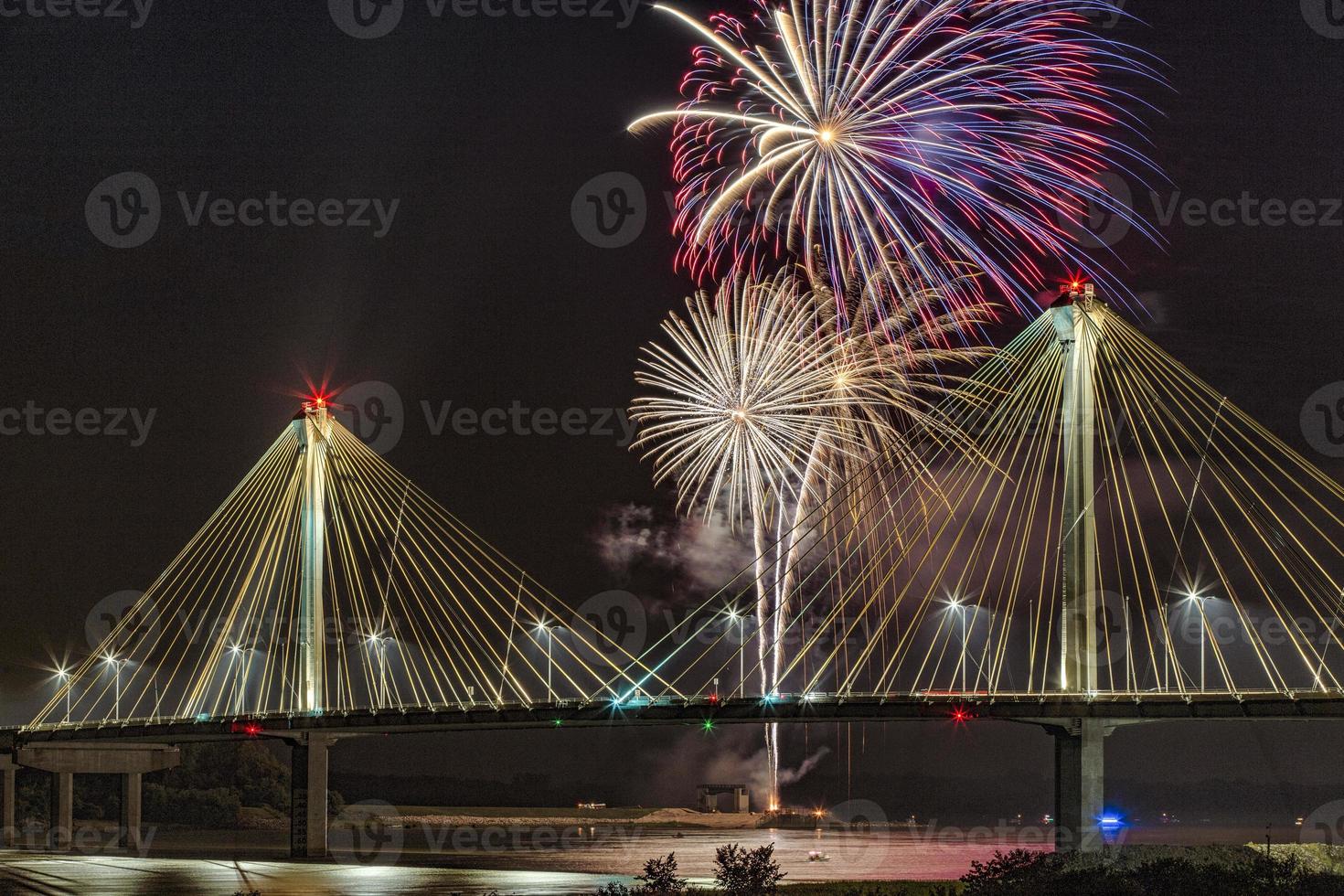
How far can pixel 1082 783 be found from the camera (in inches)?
2419

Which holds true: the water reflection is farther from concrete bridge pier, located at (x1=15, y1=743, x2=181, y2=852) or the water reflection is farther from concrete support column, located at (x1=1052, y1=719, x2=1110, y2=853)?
concrete support column, located at (x1=1052, y1=719, x2=1110, y2=853)

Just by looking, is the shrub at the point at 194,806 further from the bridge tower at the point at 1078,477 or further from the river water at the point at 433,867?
the bridge tower at the point at 1078,477

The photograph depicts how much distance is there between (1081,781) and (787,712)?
11885 mm

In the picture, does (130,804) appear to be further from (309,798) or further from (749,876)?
(749,876)

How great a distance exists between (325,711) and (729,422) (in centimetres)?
3308

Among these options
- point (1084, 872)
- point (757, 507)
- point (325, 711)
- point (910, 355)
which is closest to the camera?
point (1084, 872)

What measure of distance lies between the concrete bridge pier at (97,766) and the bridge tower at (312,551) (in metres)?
21.6

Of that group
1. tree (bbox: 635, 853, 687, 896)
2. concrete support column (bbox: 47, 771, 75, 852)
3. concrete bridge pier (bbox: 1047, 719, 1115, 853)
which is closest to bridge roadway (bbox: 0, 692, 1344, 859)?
concrete bridge pier (bbox: 1047, 719, 1115, 853)

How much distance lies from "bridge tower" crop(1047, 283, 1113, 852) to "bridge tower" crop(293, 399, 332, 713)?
3718 centimetres

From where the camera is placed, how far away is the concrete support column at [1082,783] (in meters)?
60.9

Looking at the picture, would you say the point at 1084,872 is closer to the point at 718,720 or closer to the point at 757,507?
the point at 757,507

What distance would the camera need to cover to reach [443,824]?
169250mm

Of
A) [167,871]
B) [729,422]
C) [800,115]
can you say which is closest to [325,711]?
[167,871]

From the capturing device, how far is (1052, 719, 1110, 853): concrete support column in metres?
60.9
